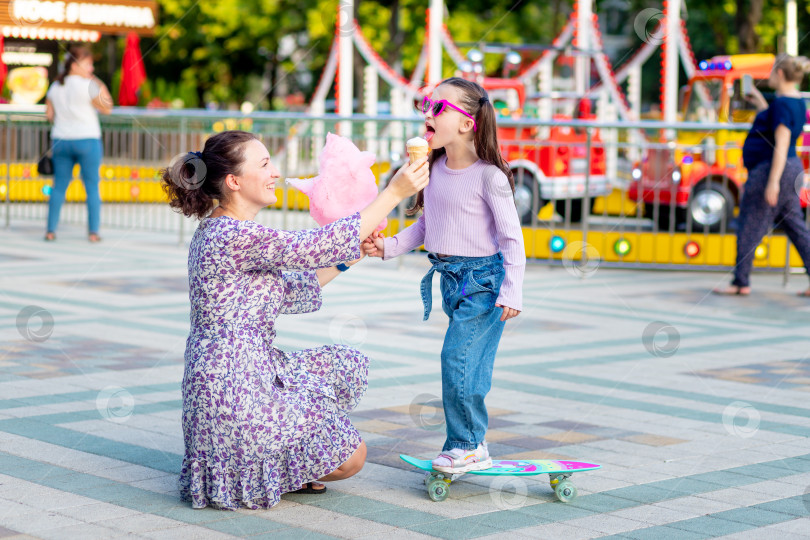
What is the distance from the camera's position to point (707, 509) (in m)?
4.23

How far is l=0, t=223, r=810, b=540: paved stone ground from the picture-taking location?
4043 millimetres

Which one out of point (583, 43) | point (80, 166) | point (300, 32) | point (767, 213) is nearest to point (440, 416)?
point (767, 213)

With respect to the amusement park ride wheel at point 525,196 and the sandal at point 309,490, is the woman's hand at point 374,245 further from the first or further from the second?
the amusement park ride wheel at point 525,196

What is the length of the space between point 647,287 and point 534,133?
16.0 feet

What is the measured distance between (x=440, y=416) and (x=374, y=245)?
4.70 ft

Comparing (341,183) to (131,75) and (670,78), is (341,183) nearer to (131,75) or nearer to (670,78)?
(670,78)

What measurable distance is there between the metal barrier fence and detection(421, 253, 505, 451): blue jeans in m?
5.83

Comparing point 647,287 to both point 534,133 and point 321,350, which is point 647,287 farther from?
point 321,350

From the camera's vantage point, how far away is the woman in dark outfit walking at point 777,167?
9.25 meters

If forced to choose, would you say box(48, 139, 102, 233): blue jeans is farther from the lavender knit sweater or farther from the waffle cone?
the waffle cone

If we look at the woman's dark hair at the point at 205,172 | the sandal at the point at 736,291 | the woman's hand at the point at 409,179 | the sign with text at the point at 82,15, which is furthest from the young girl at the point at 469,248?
the sign with text at the point at 82,15

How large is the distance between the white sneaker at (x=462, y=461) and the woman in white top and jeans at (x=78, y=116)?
8805 millimetres

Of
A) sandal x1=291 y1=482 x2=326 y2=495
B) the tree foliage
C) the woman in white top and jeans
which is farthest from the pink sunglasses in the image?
the tree foliage

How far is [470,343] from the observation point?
4.29 m
